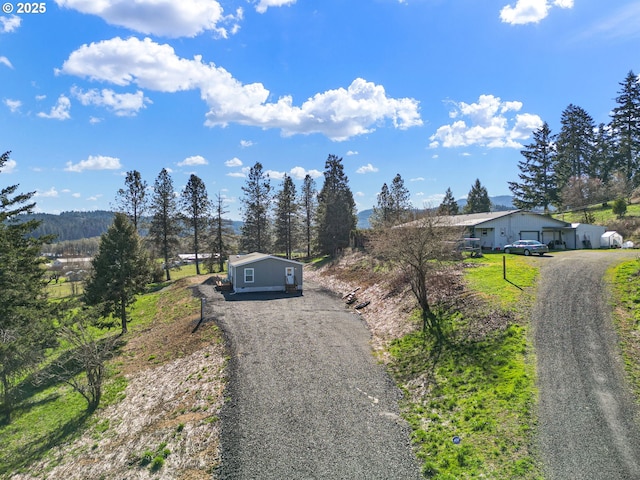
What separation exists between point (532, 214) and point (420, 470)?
32.5m

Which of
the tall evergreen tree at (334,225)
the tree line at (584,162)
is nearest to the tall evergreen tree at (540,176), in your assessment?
the tree line at (584,162)

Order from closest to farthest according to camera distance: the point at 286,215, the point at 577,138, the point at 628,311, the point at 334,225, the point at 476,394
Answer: the point at 476,394 < the point at 628,311 < the point at 334,225 < the point at 286,215 < the point at 577,138

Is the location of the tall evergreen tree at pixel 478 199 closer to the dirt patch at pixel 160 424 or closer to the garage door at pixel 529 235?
the garage door at pixel 529 235

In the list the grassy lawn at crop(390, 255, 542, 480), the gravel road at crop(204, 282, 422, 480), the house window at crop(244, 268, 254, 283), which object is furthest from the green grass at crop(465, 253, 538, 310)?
the house window at crop(244, 268, 254, 283)

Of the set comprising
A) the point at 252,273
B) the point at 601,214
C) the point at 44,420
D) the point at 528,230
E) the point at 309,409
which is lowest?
the point at 44,420

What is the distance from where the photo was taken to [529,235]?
3381cm

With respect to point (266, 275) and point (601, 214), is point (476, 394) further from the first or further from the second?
point (601, 214)

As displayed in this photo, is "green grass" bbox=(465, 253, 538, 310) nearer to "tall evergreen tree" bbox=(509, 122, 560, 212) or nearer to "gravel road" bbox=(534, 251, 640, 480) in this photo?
"gravel road" bbox=(534, 251, 640, 480)

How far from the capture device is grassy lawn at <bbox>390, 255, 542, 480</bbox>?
786 centimetres

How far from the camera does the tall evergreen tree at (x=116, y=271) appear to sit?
75.5 ft

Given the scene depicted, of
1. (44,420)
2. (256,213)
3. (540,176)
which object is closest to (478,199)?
(540,176)

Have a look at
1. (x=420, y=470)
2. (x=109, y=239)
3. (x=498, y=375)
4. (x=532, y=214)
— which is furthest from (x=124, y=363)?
(x=532, y=214)

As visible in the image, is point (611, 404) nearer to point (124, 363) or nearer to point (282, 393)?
point (282, 393)

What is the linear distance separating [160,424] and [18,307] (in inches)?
493
